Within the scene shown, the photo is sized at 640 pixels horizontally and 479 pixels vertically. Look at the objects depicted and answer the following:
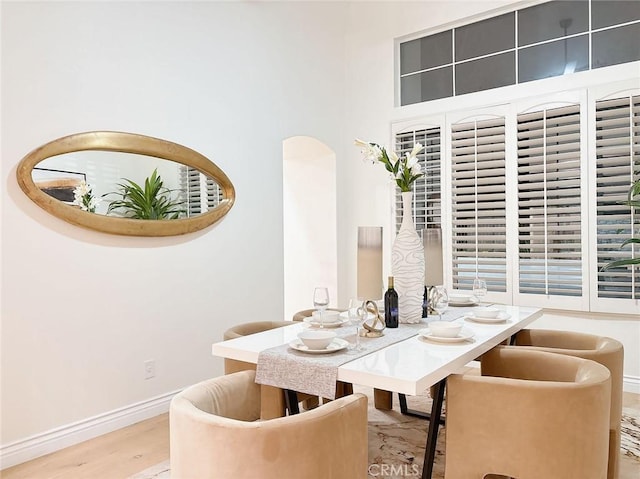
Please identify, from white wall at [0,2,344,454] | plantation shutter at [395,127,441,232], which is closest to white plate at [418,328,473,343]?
white wall at [0,2,344,454]

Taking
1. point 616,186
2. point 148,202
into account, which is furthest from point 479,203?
point 148,202

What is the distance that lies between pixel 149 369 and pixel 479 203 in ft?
9.55

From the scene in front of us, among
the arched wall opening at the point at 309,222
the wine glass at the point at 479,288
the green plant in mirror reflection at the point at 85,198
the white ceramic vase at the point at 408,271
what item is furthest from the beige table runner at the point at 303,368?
the arched wall opening at the point at 309,222

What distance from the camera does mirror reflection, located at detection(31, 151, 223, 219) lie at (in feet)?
8.99

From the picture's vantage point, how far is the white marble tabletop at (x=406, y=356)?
1.63 metres

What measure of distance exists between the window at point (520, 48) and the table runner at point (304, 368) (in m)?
3.04

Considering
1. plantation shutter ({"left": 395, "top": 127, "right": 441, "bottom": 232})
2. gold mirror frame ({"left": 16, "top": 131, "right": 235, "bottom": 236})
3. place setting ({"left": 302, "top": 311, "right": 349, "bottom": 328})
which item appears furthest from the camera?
plantation shutter ({"left": 395, "top": 127, "right": 441, "bottom": 232})

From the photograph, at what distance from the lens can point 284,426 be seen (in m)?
1.41

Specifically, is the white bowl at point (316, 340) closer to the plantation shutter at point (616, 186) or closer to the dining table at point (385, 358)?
the dining table at point (385, 358)

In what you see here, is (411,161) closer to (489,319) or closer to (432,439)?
(489,319)

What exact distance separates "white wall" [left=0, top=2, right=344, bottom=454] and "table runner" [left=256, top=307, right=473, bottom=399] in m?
1.48

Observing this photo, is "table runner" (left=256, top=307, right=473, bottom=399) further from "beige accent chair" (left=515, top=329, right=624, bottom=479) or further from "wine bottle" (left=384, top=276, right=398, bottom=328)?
"beige accent chair" (left=515, top=329, right=624, bottom=479)

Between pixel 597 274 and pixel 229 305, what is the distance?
2.79 meters

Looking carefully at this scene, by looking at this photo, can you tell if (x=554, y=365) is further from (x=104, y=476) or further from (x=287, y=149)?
(x=287, y=149)
